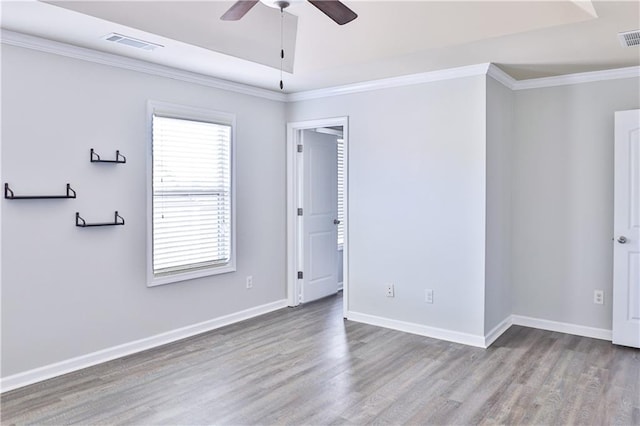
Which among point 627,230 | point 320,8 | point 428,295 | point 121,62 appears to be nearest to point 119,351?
point 121,62

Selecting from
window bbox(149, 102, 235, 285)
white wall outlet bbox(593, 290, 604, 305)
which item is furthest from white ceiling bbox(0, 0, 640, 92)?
white wall outlet bbox(593, 290, 604, 305)

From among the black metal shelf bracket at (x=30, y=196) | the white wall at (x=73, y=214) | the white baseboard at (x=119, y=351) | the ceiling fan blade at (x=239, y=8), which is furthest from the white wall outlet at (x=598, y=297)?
the black metal shelf bracket at (x=30, y=196)

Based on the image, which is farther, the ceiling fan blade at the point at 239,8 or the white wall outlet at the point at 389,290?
the white wall outlet at the point at 389,290

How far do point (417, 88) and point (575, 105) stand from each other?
147cm

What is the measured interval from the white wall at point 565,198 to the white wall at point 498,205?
151mm

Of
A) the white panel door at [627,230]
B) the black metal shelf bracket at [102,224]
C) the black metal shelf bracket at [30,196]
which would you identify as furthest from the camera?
the white panel door at [627,230]

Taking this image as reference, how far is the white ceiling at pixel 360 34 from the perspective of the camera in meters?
2.96

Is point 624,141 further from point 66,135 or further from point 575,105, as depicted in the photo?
point 66,135

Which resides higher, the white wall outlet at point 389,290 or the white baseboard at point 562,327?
the white wall outlet at point 389,290

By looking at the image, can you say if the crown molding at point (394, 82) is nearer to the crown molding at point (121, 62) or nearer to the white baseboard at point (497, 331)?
the crown molding at point (121, 62)

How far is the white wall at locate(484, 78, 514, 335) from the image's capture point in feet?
13.5

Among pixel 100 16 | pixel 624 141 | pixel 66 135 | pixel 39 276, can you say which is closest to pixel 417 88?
pixel 624 141

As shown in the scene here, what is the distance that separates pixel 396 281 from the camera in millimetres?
4574

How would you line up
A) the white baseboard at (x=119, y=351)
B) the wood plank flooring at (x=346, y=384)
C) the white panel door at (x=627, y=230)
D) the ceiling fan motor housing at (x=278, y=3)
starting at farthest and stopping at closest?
1. the white panel door at (x=627, y=230)
2. the white baseboard at (x=119, y=351)
3. the wood plank flooring at (x=346, y=384)
4. the ceiling fan motor housing at (x=278, y=3)
